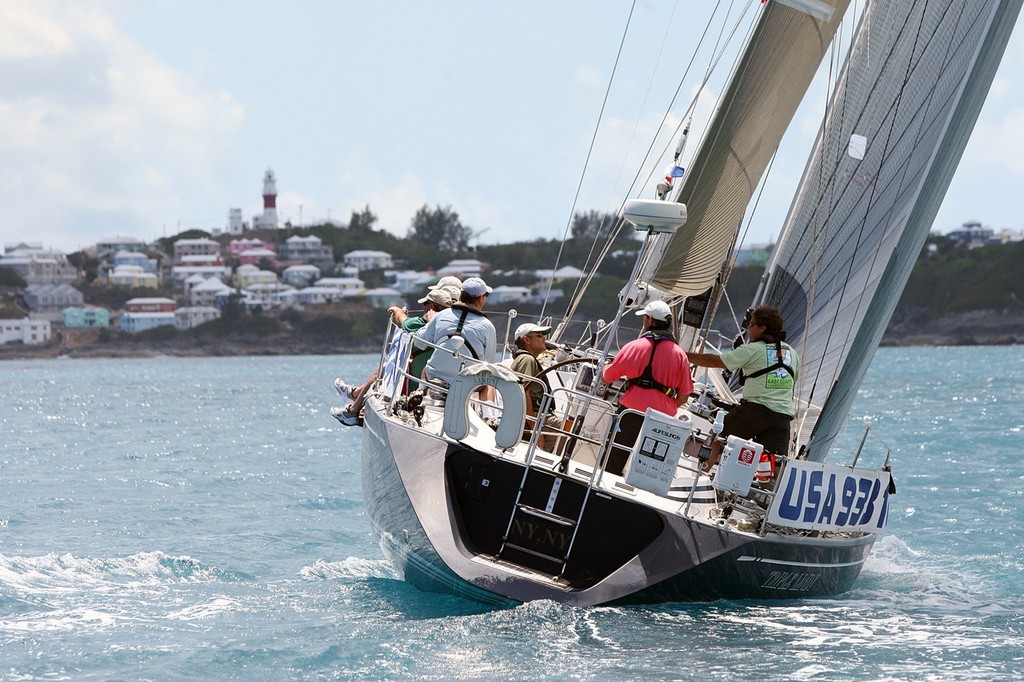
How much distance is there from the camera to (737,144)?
31.9 ft

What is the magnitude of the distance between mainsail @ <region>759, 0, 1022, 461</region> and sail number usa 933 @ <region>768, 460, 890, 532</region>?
124 cm

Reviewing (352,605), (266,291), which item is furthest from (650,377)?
(266,291)

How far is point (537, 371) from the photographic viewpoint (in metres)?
8.53

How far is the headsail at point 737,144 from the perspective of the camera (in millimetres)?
9461

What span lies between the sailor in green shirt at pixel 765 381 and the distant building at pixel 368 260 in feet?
458

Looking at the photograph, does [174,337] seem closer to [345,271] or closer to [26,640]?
[345,271]

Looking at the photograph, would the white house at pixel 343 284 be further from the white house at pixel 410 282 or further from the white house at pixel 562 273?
the white house at pixel 562 273

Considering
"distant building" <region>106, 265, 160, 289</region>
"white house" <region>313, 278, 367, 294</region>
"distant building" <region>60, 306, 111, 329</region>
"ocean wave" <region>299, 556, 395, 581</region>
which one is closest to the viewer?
"ocean wave" <region>299, 556, 395, 581</region>

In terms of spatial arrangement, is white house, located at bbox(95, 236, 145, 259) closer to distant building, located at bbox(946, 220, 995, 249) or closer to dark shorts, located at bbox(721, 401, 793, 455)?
distant building, located at bbox(946, 220, 995, 249)

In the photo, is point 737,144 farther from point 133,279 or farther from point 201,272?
point 201,272

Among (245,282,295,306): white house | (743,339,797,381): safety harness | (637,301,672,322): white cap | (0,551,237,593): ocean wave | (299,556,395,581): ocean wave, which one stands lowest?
(245,282,295,306): white house

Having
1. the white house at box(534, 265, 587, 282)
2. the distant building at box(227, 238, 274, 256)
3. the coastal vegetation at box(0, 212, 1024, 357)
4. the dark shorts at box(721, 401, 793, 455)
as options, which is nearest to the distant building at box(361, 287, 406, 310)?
the coastal vegetation at box(0, 212, 1024, 357)

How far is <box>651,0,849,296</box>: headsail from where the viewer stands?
9.46 metres

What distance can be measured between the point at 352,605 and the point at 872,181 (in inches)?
187
